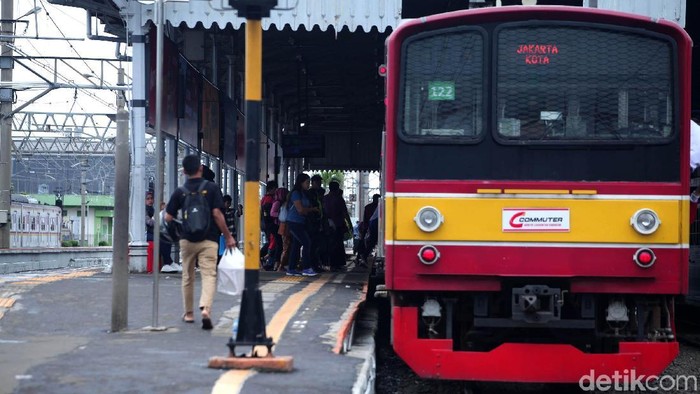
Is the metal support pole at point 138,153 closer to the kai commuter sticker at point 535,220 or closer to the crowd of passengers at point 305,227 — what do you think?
the crowd of passengers at point 305,227

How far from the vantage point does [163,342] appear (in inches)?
328

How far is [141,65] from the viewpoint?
15.0 metres

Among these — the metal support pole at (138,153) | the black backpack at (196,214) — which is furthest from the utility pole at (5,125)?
the black backpack at (196,214)

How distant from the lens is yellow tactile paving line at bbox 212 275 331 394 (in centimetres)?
636

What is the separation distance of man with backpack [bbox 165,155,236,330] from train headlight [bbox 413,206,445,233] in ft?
6.57

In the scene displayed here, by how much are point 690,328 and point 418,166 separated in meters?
8.72

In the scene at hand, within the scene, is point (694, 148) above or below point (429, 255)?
above

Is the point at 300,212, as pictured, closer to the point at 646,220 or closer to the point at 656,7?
the point at 656,7

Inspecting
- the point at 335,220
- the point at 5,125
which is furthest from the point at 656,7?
the point at 5,125

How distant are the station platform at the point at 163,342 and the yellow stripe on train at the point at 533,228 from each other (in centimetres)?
113

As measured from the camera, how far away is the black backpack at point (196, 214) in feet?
30.2

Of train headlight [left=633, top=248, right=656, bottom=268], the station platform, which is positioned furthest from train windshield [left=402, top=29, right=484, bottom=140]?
the station platform

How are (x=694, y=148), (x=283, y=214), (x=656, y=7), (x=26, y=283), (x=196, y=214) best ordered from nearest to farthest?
1. (x=196, y=214)
2. (x=694, y=148)
3. (x=26, y=283)
4. (x=656, y=7)
5. (x=283, y=214)

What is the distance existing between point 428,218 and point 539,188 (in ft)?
2.81
